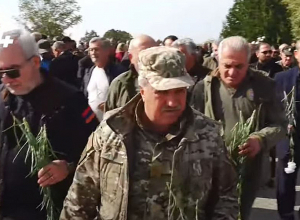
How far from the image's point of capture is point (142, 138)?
114 inches

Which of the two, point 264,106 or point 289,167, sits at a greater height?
point 264,106

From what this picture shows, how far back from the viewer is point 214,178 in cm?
298

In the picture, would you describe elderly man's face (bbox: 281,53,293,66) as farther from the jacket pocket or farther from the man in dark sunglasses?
the jacket pocket

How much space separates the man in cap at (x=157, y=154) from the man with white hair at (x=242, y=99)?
192cm

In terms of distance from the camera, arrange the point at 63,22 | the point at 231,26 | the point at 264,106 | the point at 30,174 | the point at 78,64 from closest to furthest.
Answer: the point at 30,174 < the point at 264,106 < the point at 78,64 < the point at 63,22 < the point at 231,26

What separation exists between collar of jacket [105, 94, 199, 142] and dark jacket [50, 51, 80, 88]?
23.7 ft

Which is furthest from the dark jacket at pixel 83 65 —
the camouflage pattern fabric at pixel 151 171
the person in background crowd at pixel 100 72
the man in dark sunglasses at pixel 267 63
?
the camouflage pattern fabric at pixel 151 171

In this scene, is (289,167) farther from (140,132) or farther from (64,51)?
(64,51)

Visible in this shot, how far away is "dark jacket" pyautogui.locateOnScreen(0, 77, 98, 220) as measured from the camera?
3.57 m

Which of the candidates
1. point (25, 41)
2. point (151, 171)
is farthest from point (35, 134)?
point (151, 171)

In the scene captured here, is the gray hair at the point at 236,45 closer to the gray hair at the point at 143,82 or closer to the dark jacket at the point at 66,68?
the gray hair at the point at 143,82

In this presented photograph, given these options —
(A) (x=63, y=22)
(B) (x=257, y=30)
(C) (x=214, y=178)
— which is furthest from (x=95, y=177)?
(B) (x=257, y=30)

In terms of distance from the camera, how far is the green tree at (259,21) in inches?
2571

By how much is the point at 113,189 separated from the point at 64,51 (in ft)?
28.7
